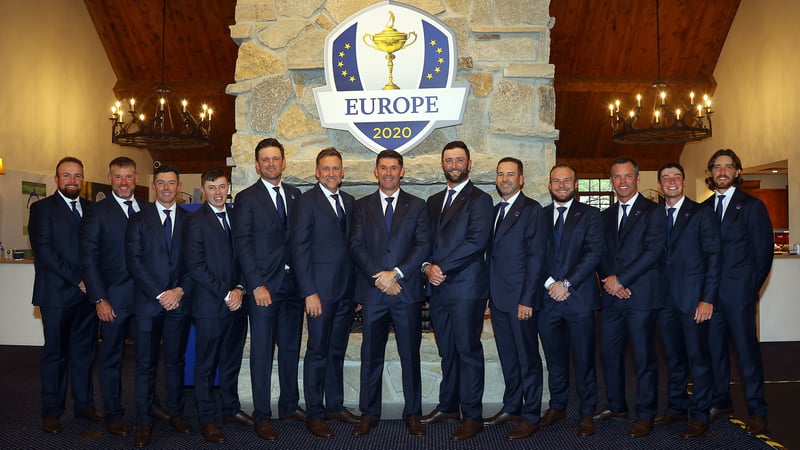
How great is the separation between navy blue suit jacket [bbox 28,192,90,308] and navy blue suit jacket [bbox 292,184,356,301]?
56.6 inches

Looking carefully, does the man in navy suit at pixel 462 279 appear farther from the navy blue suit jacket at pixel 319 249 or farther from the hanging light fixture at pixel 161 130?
the hanging light fixture at pixel 161 130

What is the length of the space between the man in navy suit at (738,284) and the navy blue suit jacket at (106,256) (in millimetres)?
3616

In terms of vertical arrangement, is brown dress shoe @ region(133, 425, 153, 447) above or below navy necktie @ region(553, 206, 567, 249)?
below

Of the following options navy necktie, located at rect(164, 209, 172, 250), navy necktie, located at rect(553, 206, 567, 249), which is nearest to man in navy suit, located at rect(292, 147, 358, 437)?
navy necktie, located at rect(164, 209, 172, 250)

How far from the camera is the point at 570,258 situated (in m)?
3.94

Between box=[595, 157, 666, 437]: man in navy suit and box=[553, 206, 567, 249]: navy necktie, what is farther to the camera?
box=[553, 206, 567, 249]: navy necktie

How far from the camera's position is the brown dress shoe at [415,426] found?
3816 mm

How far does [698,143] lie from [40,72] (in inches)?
479

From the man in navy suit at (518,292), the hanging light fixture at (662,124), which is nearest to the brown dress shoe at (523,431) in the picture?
the man in navy suit at (518,292)

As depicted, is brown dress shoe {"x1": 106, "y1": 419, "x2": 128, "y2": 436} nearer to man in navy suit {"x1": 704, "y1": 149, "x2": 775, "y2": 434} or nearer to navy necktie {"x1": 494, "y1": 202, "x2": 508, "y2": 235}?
navy necktie {"x1": 494, "y1": 202, "x2": 508, "y2": 235}

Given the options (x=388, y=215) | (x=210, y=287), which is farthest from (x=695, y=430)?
(x=210, y=287)

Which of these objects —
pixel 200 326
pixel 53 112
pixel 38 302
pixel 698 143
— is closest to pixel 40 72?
pixel 53 112

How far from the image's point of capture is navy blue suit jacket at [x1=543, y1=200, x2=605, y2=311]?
388cm

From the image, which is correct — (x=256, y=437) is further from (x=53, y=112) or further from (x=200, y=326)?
(x=53, y=112)
